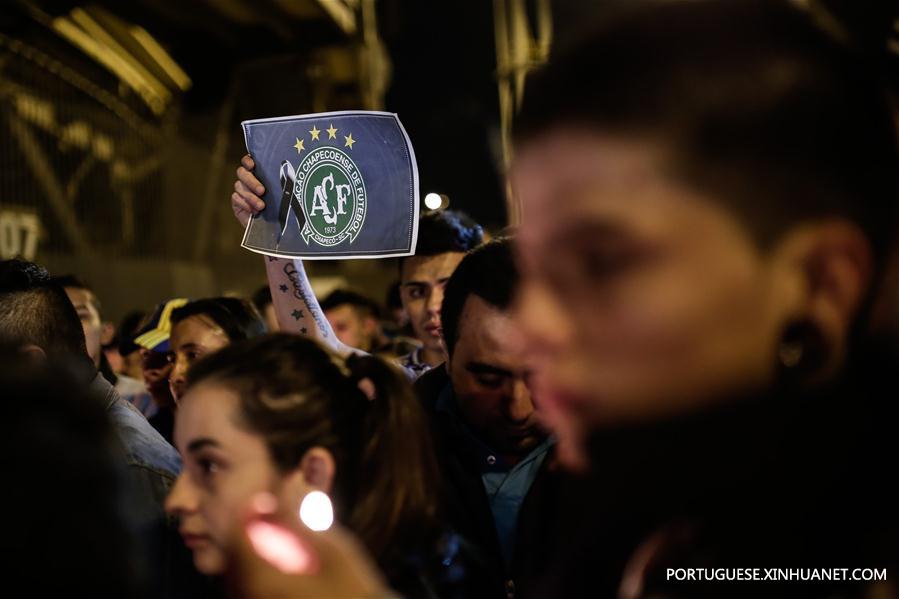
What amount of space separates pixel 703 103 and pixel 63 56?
973cm

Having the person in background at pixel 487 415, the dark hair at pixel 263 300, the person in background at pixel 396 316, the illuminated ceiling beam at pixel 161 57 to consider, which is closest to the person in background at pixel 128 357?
the dark hair at pixel 263 300

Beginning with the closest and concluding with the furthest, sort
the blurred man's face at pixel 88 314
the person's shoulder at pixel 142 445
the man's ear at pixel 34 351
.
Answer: the person's shoulder at pixel 142 445 → the man's ear at pixel 34 351 → the blurred man's face at pixel 88 314

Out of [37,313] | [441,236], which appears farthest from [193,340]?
[441,236]

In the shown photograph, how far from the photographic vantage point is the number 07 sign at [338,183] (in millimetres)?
2291

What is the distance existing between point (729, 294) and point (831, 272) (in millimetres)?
111

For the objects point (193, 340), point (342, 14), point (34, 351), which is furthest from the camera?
point (342, 14)

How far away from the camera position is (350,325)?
18.6 feet

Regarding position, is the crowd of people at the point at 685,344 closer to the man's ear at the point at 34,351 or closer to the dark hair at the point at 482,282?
the dark hair at the point at 482,282

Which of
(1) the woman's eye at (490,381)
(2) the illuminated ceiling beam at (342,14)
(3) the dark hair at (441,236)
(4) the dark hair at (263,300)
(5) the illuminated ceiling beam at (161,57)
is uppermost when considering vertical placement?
(2) the illuminated ceiling beam at (342,14)

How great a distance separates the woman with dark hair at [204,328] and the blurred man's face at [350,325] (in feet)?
5.49

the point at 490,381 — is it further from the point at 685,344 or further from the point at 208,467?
the point at 685,344

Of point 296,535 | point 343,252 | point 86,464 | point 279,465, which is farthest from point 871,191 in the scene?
point 343,252

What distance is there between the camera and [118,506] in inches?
39.8

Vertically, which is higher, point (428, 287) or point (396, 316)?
point (428, 287)
